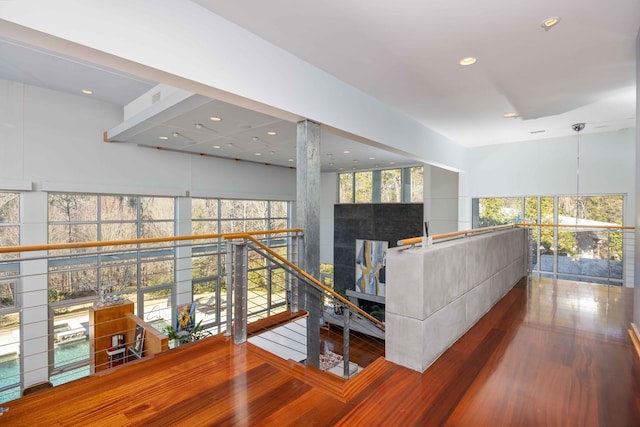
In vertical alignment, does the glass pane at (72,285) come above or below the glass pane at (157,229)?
below

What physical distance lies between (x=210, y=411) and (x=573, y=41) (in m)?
4.59

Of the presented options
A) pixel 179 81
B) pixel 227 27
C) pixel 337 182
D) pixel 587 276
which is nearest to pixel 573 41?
pixel 227 27

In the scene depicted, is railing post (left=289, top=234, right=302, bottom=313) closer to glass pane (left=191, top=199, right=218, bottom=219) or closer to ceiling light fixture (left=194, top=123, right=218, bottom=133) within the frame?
ceiling light fixture (left=194, top=123, right=218, bottom=133)

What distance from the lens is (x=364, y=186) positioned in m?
12.0

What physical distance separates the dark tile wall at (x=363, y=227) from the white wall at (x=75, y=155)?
17.8 feet

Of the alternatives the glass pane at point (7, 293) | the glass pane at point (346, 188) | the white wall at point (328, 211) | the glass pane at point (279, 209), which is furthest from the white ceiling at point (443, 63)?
the white wall at point (328, 211)

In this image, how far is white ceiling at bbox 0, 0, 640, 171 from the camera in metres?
2.72

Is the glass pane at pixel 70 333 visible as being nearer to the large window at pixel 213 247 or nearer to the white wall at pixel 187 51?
the large window at pixel 213 247

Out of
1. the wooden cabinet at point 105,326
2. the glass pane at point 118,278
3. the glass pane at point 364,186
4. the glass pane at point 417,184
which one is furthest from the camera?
the glass pane at point 364,186

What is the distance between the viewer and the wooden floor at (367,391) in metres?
1.73

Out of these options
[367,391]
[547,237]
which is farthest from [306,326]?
[547,237]

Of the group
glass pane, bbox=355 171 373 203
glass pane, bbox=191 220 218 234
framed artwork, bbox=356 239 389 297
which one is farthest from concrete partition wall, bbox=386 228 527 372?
glass pane, bbox=355 171 373 203

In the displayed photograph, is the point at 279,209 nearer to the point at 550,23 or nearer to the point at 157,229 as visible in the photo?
the point at 157,229

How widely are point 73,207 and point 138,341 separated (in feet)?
15.5
